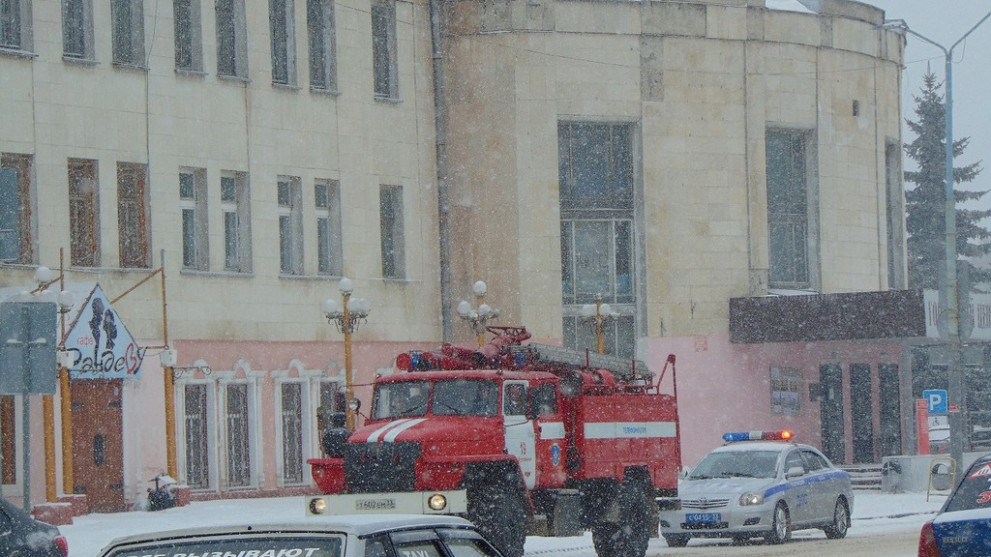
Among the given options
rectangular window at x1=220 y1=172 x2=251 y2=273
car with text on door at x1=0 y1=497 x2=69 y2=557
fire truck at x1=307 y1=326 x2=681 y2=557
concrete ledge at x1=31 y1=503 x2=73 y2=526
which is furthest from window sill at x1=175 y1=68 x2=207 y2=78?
car with text on door at x1=0 y1=497 x2=69 y2=557

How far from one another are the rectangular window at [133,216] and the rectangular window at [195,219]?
1217 millimetres

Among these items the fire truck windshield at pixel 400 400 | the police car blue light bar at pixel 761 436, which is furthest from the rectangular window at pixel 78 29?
the fire truck windshield at pixel 400 400

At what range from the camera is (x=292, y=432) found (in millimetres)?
38875

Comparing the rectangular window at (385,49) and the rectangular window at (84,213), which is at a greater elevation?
the rectangular window at (385,49)

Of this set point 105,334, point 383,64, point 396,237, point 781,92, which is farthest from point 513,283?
point 105,334

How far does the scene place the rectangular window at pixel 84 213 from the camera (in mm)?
34406

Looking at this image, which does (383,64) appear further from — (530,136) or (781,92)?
(781,92)

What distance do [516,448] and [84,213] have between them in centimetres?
1601

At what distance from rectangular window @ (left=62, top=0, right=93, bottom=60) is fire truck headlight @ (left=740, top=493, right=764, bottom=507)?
1610 centimetres

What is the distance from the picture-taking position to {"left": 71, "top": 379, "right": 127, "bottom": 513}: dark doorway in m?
33.8

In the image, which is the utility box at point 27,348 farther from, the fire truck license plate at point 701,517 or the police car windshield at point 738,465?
the police car windshield at point 738,465

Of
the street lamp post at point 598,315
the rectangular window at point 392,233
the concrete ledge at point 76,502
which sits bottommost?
the concrete ledge at point 76,502

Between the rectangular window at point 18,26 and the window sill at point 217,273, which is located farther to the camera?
the window sill at point 217,273

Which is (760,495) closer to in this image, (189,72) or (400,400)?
(400,400)
